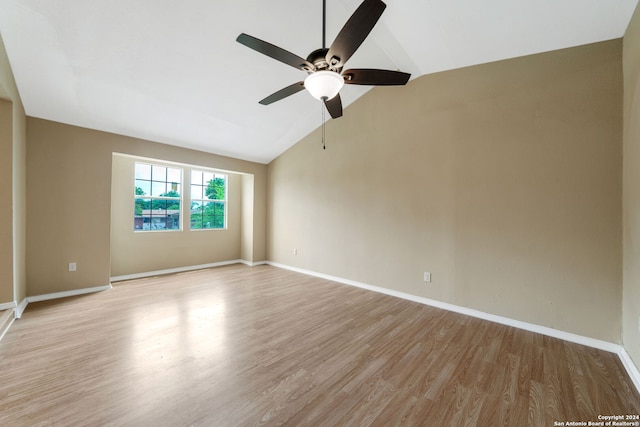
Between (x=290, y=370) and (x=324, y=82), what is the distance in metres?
2.18

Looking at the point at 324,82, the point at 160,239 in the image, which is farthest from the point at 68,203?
the point at 324,82

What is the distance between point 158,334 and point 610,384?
380 centimetres

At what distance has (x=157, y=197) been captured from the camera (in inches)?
192

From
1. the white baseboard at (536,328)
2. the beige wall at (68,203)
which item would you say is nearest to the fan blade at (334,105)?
→ the white baseboard at (536,328)

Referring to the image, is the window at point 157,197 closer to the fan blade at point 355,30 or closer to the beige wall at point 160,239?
the beige wall at point 160,239

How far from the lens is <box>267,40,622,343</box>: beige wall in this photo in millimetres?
2373

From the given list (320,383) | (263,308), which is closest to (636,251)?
(320,383)

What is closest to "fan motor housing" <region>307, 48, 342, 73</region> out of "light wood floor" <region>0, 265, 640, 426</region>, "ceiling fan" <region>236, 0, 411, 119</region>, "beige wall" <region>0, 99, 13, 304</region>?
"ceiling fan" <region>236, 0, 411, 119</region>

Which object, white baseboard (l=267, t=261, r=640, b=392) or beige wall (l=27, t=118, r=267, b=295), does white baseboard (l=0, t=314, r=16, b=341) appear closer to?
beige wall (l=27, t=118, r=267, b=295)

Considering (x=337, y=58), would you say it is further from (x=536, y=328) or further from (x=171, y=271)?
(x=171, y=271)

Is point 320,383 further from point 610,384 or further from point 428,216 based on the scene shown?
point 428,216

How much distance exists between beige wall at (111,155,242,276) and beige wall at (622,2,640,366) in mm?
6039

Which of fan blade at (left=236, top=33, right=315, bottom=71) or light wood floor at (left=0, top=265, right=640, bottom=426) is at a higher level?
fan blade at (left=236, top=33, right=315, bottom=71)

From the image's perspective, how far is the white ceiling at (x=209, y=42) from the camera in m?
2.19
